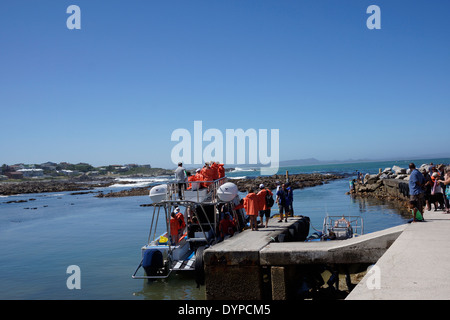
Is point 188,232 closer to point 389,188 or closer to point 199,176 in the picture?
point 199,176

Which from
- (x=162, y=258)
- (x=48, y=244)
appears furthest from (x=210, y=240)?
(x=48, y=244)

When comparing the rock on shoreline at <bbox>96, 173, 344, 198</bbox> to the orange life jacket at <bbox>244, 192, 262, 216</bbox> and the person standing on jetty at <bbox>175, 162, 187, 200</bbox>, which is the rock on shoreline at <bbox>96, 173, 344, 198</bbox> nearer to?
the person standing on jetty at <bbox>175, 162, 187, 200</bbox>

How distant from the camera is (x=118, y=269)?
1620cm

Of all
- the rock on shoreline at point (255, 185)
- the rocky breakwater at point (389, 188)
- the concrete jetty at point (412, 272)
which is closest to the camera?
the concrete jetty at point (412, 272)

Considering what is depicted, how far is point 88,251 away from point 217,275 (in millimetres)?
12828

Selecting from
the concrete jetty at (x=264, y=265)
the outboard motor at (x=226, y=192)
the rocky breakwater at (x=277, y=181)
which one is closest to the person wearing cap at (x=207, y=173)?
the outboard motor at (x=226, y=192)

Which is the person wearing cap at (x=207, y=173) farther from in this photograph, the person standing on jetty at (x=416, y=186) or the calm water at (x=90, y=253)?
the person standing on jetty at (x=416, y=186)

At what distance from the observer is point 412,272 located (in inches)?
236

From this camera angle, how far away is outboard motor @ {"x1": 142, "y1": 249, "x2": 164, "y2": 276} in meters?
13.3

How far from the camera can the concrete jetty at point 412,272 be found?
16.9ft

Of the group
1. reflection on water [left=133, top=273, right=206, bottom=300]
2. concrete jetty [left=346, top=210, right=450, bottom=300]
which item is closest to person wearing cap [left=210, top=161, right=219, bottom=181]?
reflection on water [left=133, top=273, right=206, bottom=300]

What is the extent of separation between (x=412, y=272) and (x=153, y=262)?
924 centimetres

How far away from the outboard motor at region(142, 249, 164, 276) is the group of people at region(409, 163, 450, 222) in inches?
320
